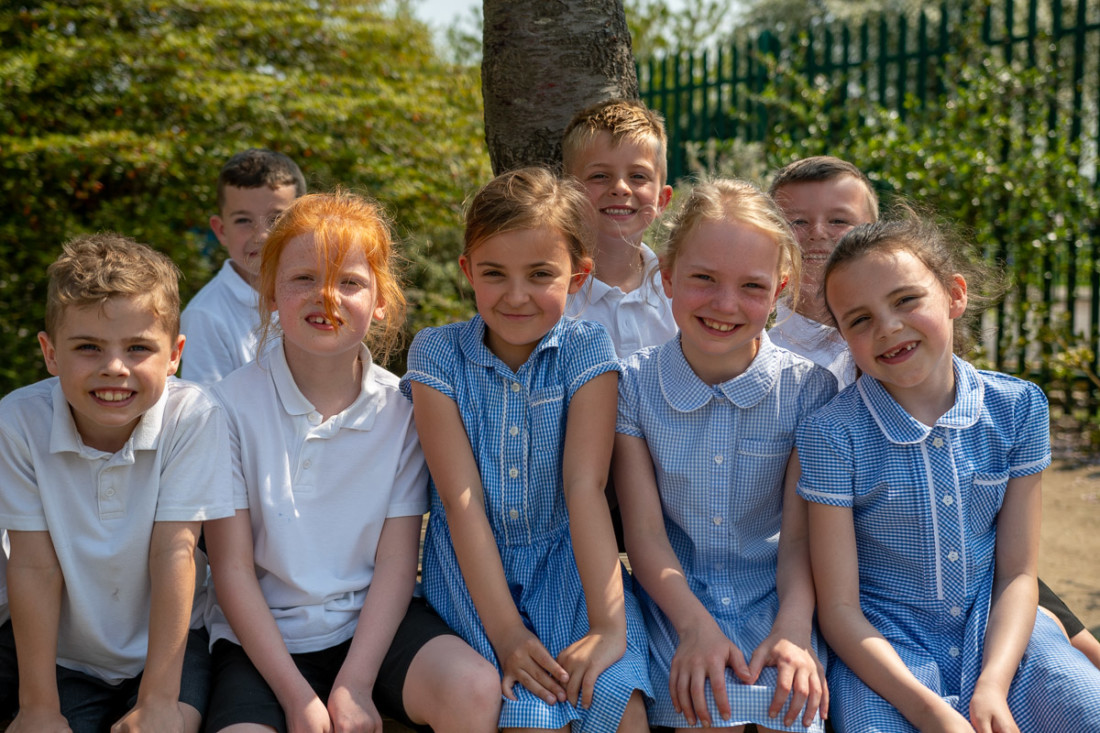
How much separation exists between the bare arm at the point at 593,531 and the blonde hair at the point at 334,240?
0.64m

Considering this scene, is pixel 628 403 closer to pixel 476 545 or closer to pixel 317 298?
pixel 476 545

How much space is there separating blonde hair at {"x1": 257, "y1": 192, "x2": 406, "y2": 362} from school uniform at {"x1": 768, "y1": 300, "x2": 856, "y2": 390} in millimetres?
1199

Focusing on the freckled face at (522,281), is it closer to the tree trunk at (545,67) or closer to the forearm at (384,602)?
the forearm at (384,602)

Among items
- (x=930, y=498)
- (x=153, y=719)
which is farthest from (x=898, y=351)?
(x=153, y=719)

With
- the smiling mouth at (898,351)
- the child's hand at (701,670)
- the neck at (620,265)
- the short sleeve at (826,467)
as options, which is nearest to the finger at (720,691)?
the child's hand at (701,670)

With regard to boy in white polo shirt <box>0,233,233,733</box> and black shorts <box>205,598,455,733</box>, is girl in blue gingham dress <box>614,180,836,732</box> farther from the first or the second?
boy in white polo shirt <box>0,233,233,733</box>

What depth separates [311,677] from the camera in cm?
225

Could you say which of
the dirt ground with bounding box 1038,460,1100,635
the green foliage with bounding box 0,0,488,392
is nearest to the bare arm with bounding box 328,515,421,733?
the dirt ground with bounding box 1038,460,1100,635

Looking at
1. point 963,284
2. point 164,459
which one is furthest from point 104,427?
point 963,284

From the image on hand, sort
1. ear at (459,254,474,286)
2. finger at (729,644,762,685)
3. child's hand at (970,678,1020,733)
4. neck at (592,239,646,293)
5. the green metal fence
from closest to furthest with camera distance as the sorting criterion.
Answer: child's hand at (970,678,1020,733), finger at (729,644,762,685), ear at (459,254,474,286), neck at (592,239,646,293), the green metal fence

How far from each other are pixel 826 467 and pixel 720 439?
27 centimetres

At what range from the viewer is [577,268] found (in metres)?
2.55

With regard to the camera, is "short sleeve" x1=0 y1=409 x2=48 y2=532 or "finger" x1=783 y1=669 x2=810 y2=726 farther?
"short sleeve" x1=0 y1=409 x2=48 y2=532

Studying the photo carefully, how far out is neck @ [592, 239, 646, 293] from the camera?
3.13 meters
